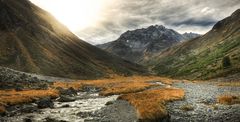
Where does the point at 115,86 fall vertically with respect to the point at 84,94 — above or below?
above

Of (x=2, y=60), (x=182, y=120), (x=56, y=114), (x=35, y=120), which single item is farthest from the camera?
(x=2, y=60)

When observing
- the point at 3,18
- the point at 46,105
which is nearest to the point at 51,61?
the point at 3,18

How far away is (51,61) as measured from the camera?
573ft

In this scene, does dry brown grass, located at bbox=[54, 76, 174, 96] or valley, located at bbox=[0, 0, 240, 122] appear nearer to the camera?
valley, located at bbox=[0, 0, 240, 122]

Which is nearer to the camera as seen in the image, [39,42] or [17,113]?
[17,113]

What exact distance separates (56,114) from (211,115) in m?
22.1

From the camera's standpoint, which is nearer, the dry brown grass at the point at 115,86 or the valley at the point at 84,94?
the valley at the point at 84,94

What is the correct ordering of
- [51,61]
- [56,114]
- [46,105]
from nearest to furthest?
[56,114] < [46,105] < [51,61]

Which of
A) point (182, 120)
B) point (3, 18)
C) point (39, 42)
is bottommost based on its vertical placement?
point (182, 120)

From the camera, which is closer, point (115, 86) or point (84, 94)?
point (84, 94)

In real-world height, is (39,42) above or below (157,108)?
above

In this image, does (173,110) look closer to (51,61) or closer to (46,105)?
(46,105)

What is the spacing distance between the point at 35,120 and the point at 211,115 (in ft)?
70.4

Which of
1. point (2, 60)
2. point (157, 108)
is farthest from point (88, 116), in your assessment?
point (2, 60)
